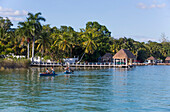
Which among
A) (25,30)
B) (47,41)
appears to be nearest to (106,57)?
(47,41)

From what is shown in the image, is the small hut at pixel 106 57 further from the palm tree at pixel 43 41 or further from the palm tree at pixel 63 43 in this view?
the palm tree at pixel 43 41

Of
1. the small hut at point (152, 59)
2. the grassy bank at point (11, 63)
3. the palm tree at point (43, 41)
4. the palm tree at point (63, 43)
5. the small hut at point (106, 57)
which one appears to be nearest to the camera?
the grassy bank at point (11, 63)

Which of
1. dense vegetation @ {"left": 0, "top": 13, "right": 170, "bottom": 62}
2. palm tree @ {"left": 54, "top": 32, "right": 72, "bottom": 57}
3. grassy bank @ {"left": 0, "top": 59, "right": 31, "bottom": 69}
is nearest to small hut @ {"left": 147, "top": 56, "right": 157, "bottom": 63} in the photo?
dense vegetation @ {"left": 0, "top": 13, "right": 170, "bottom": 62}

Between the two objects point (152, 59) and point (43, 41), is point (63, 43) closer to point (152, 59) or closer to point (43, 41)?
point (43, 41)

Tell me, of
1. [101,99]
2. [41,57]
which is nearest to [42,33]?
[41,57]

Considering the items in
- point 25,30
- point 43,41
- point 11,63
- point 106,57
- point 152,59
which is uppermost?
point 25,30

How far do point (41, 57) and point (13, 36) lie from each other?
1253 centimetres

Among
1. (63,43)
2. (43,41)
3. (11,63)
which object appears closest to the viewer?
(11,63)

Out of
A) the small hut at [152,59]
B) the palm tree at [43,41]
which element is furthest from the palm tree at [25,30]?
the small hut at [152,59]

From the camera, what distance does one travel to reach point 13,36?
309 ft

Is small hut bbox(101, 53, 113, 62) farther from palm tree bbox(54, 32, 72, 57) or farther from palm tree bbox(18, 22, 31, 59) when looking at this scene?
palm tree bbox(18, 22, 31, 59)

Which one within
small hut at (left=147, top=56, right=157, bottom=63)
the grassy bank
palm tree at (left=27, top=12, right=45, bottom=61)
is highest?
palm tree at (left=27, top=12, right=45, bottom=61)

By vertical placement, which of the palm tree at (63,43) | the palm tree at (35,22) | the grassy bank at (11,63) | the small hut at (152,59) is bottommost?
the grassy bank at (11,63)

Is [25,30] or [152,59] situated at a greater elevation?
[25,30]
